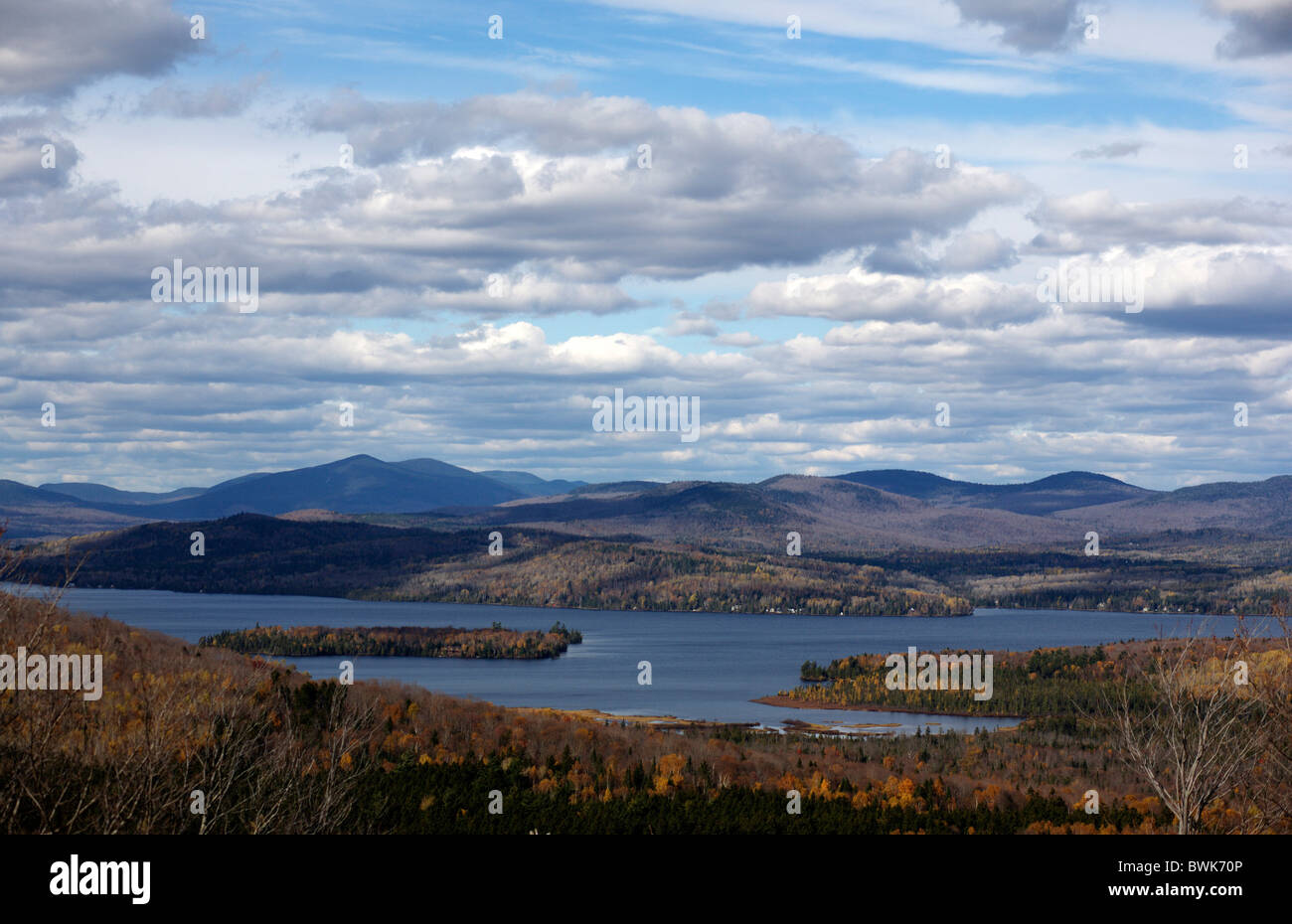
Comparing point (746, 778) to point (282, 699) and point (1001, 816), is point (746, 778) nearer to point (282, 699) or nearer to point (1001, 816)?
point (1001, 816)

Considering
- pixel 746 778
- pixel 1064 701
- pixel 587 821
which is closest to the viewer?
pixel 587 821

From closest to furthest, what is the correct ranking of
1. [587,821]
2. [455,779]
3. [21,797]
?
[21,797] < [587,821] < [455,779]

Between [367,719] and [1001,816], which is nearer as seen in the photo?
[1001,816]

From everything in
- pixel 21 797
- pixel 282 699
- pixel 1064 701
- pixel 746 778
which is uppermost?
pixel 21 797

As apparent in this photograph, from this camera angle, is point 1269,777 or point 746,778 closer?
point 1269,777
